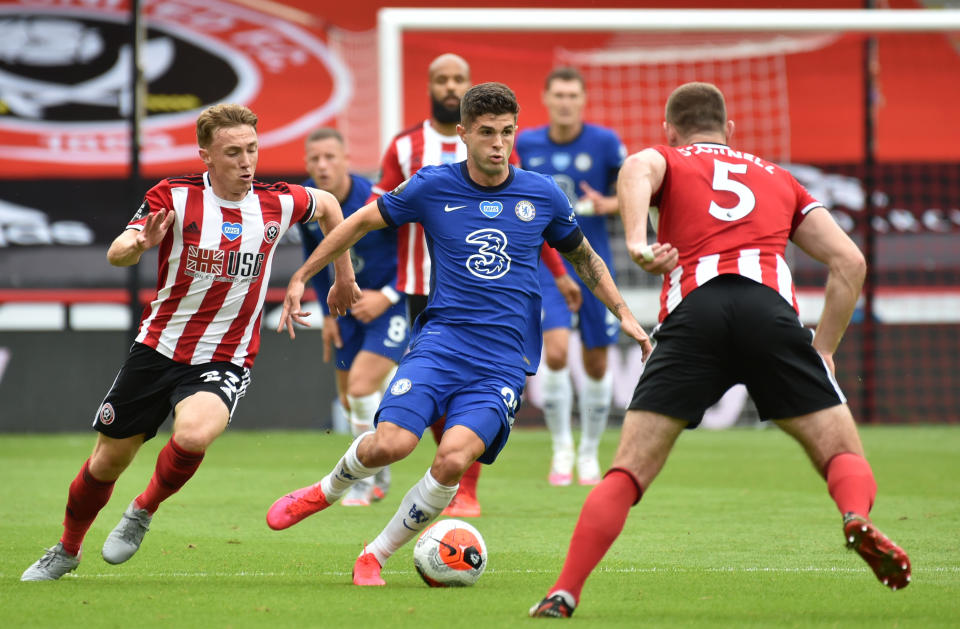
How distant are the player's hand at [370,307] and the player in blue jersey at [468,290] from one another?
→ 91.4 inches

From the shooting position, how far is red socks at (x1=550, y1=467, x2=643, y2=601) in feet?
14.4

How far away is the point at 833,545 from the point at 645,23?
5.80 meters

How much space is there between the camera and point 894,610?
4703 millimetres

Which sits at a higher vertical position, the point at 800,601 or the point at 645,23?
the point at 645,23

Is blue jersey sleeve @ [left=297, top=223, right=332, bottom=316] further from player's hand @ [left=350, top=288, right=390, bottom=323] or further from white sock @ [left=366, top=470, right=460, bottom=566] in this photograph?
white sock @ [left=366, top=470, right=460, bottom=566]

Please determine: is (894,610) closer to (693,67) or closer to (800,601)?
(800,601)

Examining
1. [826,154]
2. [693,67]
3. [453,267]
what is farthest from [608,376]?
[826,154]

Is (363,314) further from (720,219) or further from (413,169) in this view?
(720,219)

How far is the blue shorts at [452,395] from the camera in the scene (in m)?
5.28

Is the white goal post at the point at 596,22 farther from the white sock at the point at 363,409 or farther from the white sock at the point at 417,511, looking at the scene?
the white sock at the point at 417,511

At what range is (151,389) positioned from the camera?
5551 millimetres

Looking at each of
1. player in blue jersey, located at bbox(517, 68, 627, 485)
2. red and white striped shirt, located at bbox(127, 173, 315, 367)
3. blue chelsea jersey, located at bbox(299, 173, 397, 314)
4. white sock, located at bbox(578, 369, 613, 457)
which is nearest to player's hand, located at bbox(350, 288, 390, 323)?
blue chelsea jersey, located at bbox(299, 173, 397, 314)

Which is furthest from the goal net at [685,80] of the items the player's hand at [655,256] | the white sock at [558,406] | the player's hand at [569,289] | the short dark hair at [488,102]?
the player's hand at [655,256]

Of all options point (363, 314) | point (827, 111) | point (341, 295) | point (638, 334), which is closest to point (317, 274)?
point (363, 314)
